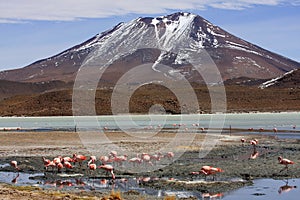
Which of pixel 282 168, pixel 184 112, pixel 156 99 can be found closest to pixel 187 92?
pixel 156 99

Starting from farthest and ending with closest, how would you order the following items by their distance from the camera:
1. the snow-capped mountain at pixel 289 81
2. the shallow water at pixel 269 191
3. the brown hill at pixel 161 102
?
the snow-capped mountain at pixel 289 81 < the brown hill at pixel 161 102 < the shallow water at pixel 269 191

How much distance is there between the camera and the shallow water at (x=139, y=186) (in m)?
16.5

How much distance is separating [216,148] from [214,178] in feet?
39.0

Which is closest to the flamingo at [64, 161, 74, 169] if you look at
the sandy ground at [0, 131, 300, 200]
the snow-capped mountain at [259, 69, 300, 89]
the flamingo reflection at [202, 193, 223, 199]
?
the sandy ground at [0, 131, 300, 200]

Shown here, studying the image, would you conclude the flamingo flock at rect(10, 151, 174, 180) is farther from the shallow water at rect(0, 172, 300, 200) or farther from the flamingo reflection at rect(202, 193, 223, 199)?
the flamingo reflection at rect(202, 193, 223, 199)

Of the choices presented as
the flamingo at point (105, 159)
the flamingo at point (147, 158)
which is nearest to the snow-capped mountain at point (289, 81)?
the flamingo at point (147, 158)

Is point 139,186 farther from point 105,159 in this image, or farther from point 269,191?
point 105,159

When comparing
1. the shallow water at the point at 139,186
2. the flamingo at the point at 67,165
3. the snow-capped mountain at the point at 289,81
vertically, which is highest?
the snow-capped mountain at the point at 289,81

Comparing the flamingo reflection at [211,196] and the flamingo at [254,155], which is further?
the flamingo at [254,155]

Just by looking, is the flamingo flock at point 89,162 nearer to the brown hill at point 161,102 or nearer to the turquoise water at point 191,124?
the turquoise water at point 191,124

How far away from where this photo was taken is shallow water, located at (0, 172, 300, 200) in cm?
1652

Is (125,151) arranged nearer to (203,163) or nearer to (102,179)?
(203,163)

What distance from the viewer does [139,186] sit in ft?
60.8

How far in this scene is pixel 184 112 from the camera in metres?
117
